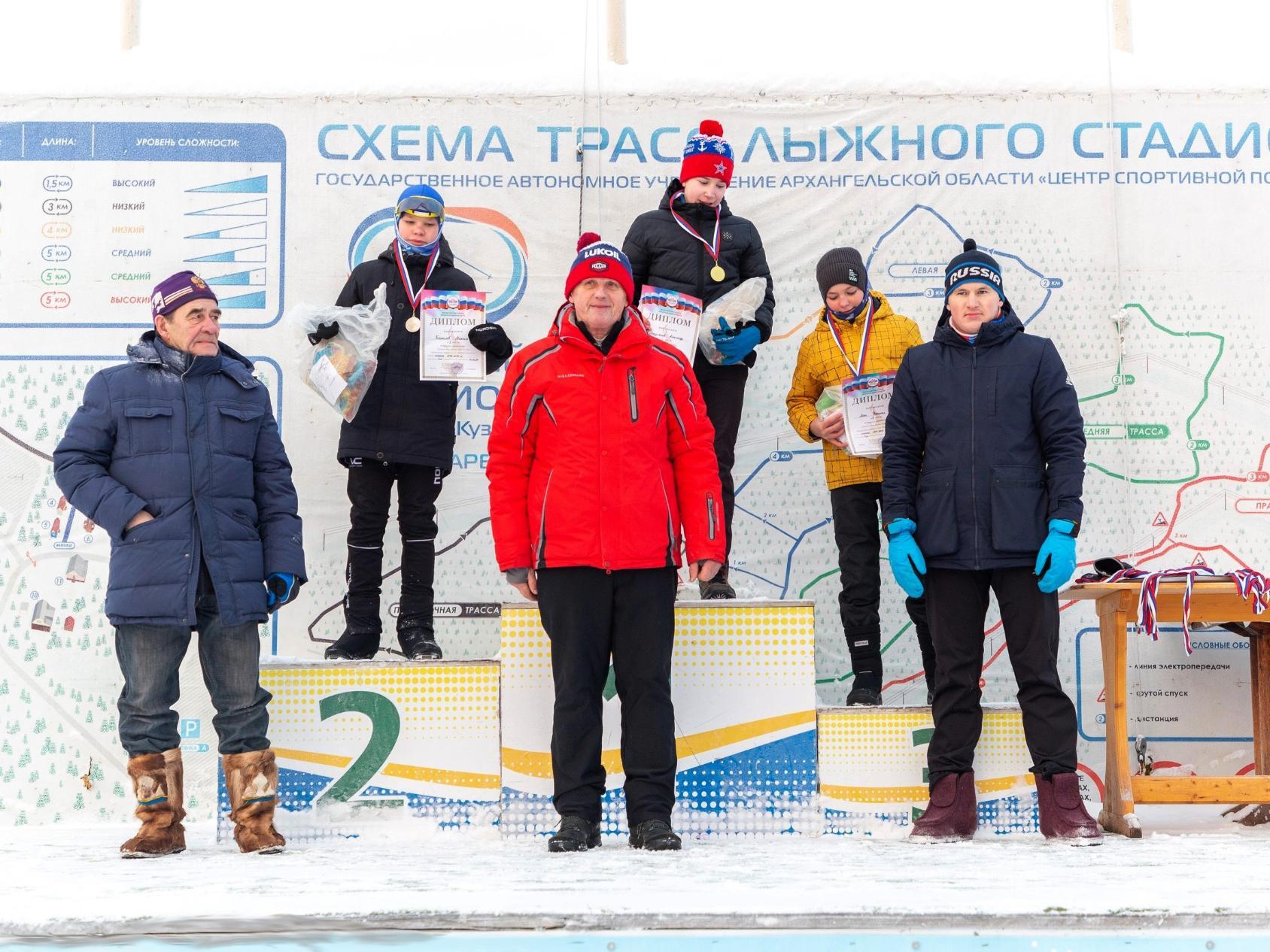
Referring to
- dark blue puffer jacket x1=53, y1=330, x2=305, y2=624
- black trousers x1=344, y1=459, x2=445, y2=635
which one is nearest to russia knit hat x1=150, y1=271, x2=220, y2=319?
dark blue puffer jacket x1=53, y1=330, x2=305, y2=624

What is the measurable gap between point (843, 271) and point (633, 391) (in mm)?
1144

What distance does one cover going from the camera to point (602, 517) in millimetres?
3584

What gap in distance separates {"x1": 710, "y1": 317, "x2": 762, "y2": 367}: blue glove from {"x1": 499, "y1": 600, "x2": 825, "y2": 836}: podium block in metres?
0.88

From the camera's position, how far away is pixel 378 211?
5156 millimetres

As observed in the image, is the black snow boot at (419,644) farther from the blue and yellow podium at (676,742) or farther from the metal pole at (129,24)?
the metal pole at (129,24)

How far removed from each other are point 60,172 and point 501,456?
2.62 m

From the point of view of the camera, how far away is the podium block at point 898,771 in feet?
13.1

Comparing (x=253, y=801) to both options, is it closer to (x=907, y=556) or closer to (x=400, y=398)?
(x=400, y=398)

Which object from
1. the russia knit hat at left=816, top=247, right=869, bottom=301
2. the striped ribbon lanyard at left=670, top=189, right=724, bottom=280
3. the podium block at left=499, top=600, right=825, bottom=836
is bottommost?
the podium block at left=499, top=600, right=825, bottom=836

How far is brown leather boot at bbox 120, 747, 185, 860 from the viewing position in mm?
3607

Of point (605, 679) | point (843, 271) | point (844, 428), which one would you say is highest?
point (843, 271)

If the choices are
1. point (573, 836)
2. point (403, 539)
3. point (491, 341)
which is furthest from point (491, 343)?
point (573, 836)

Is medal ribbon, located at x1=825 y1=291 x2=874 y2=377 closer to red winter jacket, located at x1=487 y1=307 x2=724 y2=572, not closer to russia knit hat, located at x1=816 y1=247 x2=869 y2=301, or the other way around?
russia knit hat, located at x1=816 y1=247 x2=869 y2=301

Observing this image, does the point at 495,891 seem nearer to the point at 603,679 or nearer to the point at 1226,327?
the point at 603,679
